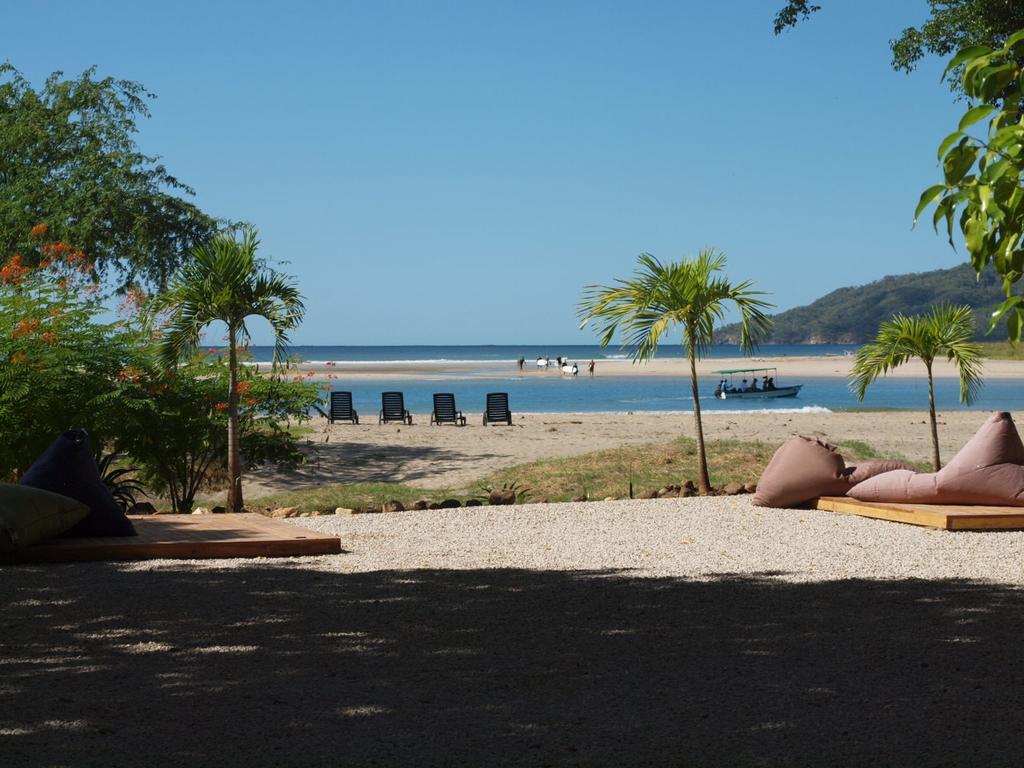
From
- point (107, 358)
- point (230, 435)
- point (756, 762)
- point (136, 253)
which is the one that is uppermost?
point (136, 253)

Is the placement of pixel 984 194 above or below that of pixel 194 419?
above

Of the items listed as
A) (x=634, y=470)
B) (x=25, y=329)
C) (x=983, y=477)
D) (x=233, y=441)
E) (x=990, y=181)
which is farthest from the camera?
(x=634, y=470)

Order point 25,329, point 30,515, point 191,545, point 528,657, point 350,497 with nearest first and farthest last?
point 528,657
point 30,515
point 191,545
point 25,329
point 350,497

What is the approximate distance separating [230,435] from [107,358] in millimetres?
1437

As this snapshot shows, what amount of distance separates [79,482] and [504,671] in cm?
442

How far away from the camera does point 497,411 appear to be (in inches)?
1109

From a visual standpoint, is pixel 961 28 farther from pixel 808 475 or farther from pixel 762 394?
pixel 762 394

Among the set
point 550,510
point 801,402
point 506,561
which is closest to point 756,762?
point 506,561

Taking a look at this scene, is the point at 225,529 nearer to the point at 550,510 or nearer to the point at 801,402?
the point at 550,510

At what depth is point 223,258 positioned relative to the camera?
10938 millimetres

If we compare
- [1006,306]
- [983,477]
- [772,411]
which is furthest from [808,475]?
[772,411]

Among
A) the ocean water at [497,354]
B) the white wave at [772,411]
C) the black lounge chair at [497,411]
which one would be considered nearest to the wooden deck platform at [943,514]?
Answer: the black lounge chair at [497,411]

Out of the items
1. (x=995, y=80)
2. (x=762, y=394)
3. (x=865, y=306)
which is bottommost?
(x=762, y=394)

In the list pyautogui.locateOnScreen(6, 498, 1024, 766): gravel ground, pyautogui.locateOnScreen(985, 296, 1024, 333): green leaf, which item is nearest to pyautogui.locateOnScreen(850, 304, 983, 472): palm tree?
pyautogui.locateOnScreen(6, 498, 1024, 766): gravel ground
